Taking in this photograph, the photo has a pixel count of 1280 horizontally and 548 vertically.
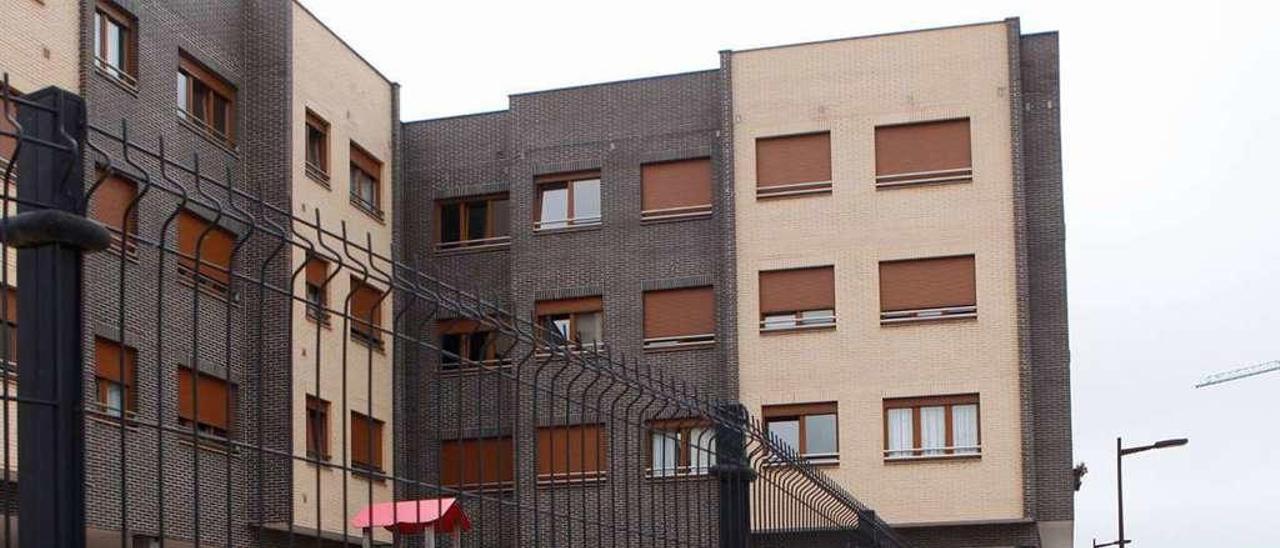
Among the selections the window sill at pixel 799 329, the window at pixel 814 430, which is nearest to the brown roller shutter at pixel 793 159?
the window sill at pixel 799 329

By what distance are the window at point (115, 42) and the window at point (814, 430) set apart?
12073mm

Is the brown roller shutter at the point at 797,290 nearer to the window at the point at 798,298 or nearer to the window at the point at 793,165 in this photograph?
the window at the point at 798,298

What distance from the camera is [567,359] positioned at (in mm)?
4703

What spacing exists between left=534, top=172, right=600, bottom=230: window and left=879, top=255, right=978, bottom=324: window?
5.52 metres

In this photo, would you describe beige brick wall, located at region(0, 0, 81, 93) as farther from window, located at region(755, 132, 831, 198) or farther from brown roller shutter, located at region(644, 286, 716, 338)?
window, located at region(755, 132, 831, 198)

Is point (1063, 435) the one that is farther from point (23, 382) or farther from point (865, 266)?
point (23, 382)

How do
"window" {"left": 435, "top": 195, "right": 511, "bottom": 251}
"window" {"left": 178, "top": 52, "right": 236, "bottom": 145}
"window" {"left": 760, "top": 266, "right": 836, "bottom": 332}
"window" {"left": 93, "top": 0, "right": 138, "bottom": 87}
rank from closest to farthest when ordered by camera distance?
"window" {"left": 93, "top": 0, "right": 138, "bottom": 87} < "window" {"left": 178, "top": 52, "right": 236, "bottom": 145} < "window" {"left": 760, "top": 266, "right": 836, "bottom": 332} < "window" {"left": 435, "top": 195, "right": 511, "bottom": 251}

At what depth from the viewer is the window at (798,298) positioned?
104 feet

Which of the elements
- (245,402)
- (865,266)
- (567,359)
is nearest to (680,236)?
(865,266)

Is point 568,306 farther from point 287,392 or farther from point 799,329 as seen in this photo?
point 287,392

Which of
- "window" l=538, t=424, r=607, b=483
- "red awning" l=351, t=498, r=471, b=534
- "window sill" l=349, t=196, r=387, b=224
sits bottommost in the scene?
"red awning" l=351, t=498, r=471, b=534

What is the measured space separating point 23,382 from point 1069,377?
29064 mm

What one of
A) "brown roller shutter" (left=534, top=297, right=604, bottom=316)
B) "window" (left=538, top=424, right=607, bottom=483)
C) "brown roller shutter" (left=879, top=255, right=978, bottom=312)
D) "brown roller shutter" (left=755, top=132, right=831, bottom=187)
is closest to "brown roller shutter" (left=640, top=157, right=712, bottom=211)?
"brown roller shutter" (left=755, top=132, right=831, bottom=187)

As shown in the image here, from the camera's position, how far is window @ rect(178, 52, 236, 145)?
2722 centimetres
